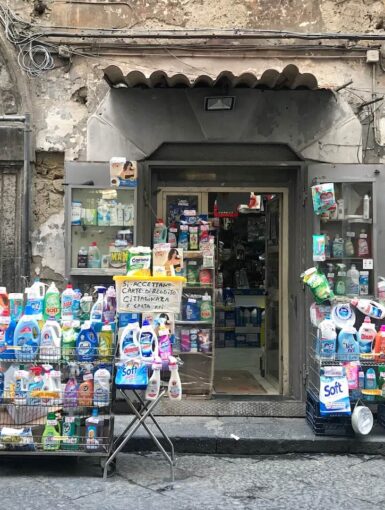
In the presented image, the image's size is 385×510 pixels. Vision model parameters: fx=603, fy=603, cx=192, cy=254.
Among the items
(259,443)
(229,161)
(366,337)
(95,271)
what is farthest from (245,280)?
(259,443)

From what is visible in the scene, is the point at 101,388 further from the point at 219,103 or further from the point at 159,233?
the point at 219,103

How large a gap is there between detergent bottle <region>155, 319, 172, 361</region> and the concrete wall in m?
2.63

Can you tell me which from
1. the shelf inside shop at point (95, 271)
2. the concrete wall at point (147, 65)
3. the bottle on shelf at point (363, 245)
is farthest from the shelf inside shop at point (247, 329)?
the concrete wall at point (147, 65)

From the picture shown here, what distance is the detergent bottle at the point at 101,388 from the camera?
4914mm

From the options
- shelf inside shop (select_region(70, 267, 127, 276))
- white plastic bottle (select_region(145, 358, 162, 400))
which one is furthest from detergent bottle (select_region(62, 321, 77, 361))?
shelf inside shop (select_region(70, 267, 127, 276))

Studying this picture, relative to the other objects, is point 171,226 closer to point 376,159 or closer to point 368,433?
point 376,159

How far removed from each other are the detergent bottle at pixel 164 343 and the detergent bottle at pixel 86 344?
1.72ft

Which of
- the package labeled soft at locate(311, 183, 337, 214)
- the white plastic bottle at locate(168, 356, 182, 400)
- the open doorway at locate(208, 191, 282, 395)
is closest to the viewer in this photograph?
the white plastic bottle at locate(168, 356, 182, 400)

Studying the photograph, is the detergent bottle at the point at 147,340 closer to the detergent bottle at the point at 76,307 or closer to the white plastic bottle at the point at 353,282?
the detergent bottle at the point at 76,307

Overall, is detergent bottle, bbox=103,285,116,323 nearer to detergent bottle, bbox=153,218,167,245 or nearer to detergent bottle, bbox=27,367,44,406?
detergent bottle, bbox=27,367,44,406

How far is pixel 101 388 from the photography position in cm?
492

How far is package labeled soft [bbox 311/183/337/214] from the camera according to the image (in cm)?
663

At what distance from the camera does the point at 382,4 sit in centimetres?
738

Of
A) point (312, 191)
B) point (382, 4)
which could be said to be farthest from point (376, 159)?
point (382, 4)
